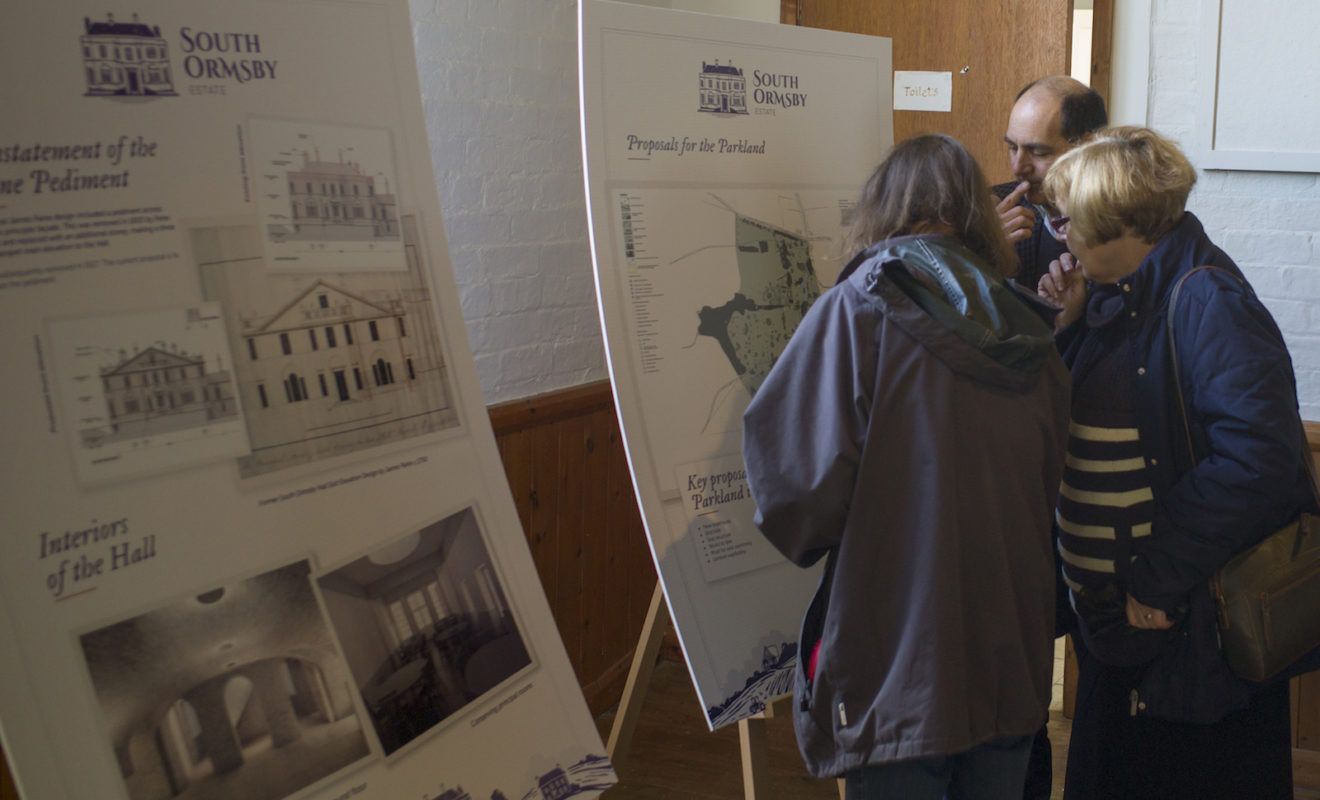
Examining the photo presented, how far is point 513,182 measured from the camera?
2.49 metres

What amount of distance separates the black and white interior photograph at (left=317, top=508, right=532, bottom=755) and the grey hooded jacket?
39 centimetres

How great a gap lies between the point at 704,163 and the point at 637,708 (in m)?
1.03

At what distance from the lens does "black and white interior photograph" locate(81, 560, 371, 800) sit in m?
1.00

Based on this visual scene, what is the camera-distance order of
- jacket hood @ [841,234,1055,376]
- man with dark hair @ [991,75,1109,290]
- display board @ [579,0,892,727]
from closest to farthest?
jacket hood @ [841,234,1055,376], display board @ [579,0,892,727], man with dark hair @ [991,75,1109,290]

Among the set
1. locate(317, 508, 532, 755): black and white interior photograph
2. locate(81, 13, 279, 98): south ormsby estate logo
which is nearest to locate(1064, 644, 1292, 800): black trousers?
locate(317, 508, 532, 755): black and white interior photograph

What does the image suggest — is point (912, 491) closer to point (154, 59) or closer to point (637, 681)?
point (637, 681)

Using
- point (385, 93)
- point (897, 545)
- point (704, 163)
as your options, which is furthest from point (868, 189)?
point (385, 93)

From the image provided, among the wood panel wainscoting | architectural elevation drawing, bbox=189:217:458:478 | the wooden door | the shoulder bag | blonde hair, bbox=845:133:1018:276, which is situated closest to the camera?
architectural elevation drawing, bbox=189:217:458:478

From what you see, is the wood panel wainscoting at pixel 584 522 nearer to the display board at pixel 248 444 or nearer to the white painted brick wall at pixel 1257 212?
the display board at pixel 248 444

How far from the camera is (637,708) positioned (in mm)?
1952

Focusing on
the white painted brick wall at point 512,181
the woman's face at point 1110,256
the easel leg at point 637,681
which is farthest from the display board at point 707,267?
the white painted brick wall at point 512,181

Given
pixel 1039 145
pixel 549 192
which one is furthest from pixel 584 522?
pixel 1039 145

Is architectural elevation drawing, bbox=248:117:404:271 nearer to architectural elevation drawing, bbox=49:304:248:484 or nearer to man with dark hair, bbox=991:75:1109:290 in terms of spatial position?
architectural elevation drawing, bbox=49:304:248:484

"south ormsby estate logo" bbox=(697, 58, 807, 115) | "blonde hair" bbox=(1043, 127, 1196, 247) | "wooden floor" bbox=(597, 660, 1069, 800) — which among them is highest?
"south ormsby estate logo" bbox=(697, 58, 807, 115)
